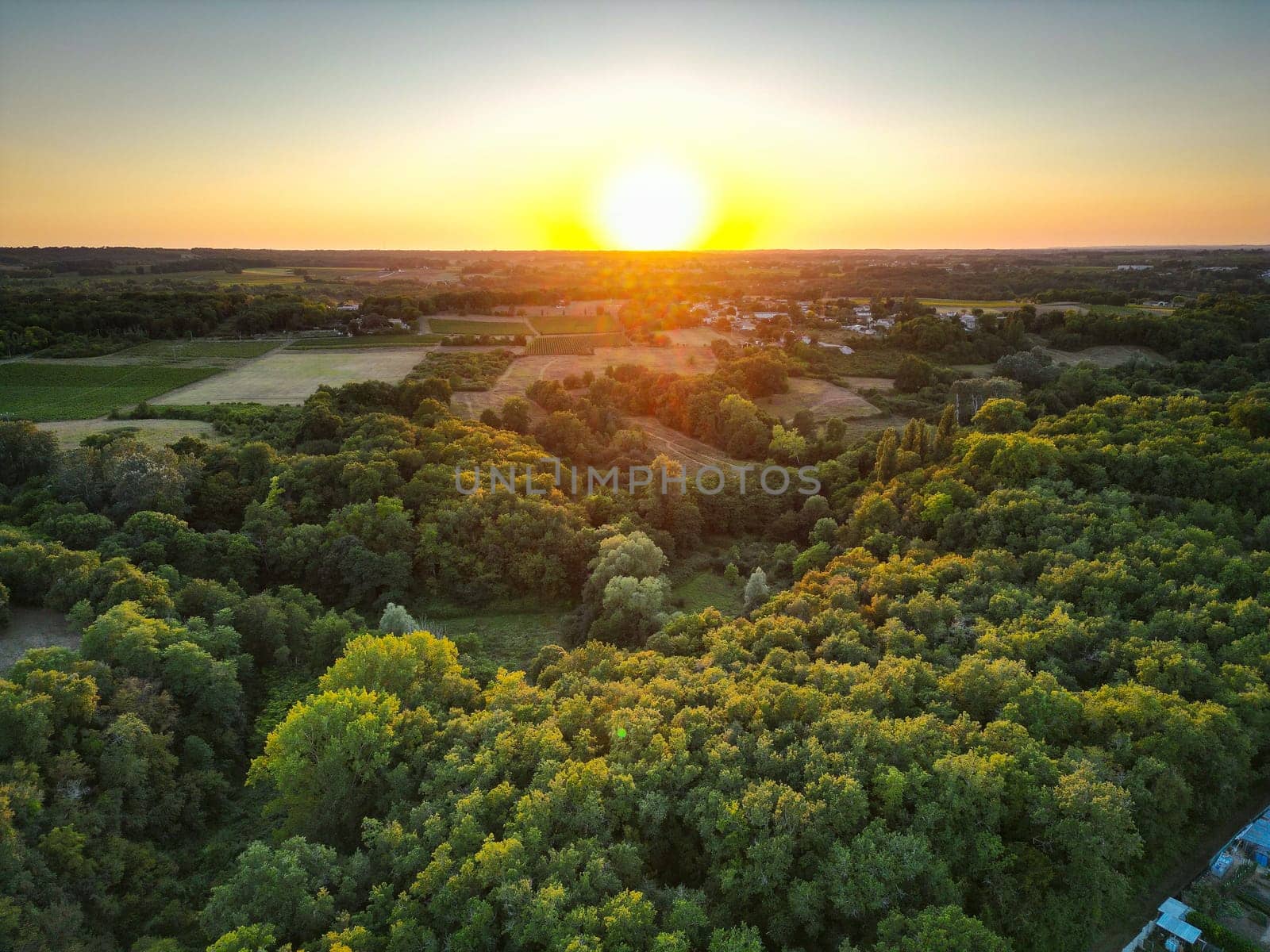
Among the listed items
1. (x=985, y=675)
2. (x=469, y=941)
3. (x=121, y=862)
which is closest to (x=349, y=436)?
(x=121, y=862)

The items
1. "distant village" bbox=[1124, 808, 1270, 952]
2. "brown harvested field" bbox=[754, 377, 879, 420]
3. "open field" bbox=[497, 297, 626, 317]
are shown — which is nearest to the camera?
"distant village" bbox=[1124, 808, 1270, 952]

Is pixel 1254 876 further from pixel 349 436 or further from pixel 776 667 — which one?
pixel 349 436

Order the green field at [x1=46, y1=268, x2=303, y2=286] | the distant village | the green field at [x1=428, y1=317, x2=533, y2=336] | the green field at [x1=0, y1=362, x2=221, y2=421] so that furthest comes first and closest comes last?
the green field at [x1=46, y1=268, x2=303, y2=286] → the green field at [x1=428, y1=317, x2=533, y2=336] → the green field at [x1=0, y1=362, x2=221, y2=421] → the distant village

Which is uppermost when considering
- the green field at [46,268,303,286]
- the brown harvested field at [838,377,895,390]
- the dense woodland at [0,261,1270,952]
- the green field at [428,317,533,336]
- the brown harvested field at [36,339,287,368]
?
the green field at [46,268,303,286]

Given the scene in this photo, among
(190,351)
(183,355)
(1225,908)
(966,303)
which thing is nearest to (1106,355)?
(966,303)

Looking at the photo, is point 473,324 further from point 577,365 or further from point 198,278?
point 198,278

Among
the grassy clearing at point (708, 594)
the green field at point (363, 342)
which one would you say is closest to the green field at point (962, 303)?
the green field at point (363, 342)

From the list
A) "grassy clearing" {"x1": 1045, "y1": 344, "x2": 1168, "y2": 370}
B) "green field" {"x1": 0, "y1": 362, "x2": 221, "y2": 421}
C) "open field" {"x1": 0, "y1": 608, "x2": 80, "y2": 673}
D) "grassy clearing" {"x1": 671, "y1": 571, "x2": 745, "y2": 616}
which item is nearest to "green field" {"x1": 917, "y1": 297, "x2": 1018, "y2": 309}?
"grassy clearing" {"x1": 1045, "y1": 344, "x2": 1168, "y2": 370}

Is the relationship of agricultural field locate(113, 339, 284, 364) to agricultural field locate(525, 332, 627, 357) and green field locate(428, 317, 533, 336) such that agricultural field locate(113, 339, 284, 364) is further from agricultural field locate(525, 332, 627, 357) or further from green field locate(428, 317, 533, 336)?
agricultural field locate(525, 332, 627, 357)

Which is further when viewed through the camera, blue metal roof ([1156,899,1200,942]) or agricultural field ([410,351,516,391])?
agricultural field ([410,351,516,391])
